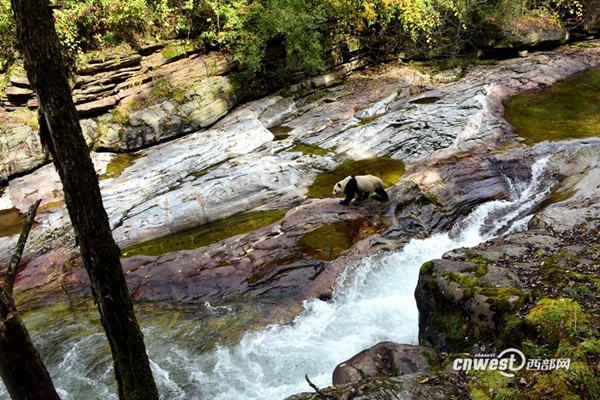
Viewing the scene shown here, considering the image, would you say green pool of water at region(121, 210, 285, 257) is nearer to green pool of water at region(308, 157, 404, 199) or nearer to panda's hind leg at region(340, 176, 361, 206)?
green pool of water at region(308, 157, 404, 199)

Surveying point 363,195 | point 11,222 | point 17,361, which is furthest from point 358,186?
point 11,222

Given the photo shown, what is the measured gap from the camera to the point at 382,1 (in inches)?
707

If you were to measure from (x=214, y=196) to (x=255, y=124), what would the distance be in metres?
4.98

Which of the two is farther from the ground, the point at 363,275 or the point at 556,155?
the point at 556,155

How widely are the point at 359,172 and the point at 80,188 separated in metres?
9.75

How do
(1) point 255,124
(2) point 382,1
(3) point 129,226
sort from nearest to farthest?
(3) point 129,226
(1) point 255,124
(2) point 382,1

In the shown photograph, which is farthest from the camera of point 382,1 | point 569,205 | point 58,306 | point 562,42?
point 562,42

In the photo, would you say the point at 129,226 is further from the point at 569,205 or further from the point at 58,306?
the point at 569,205

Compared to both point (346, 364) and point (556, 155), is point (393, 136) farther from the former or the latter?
point (346, 364)

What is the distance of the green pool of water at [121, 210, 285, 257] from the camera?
1016 cm

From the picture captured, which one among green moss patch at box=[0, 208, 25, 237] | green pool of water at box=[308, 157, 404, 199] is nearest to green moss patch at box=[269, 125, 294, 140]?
green pool of water at box=[308, 157, 404, 199]

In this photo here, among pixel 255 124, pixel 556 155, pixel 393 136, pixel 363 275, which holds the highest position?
pixel 255 124

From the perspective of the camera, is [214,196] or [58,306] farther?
[214,196]

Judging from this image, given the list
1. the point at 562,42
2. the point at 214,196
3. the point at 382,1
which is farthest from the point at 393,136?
the point at 562,42
